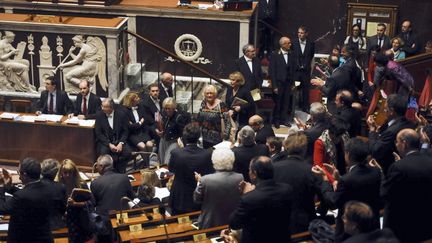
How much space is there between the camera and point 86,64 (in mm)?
14312

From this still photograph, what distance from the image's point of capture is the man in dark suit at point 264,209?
8180 millimetres

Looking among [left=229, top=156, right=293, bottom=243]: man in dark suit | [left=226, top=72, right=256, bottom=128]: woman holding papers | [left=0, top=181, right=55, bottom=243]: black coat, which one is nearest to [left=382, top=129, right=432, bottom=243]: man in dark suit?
[left=229, top=156, right=293, bottom=243]: man in dark suit

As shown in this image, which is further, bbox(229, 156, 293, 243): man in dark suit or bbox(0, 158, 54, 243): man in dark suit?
bbox(0, 158, 54, 243): man in dark suit

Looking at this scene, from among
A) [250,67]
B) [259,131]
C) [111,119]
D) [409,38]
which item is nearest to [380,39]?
[409,38]

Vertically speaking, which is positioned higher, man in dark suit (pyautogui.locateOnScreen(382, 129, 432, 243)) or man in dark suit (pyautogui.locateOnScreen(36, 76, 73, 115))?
man in dark suit (pyautogui.locateOnScreen(382, 129, 432, 243))

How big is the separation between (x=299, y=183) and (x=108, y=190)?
8.29 feet

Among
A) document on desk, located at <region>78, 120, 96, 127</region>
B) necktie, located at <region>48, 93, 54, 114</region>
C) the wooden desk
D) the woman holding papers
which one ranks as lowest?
the wooden desk

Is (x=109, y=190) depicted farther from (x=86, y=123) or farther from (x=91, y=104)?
(x=91, y=104)

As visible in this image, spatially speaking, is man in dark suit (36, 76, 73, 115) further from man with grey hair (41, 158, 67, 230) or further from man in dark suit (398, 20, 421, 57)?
man in dark suit (398, 20, 421, 57)

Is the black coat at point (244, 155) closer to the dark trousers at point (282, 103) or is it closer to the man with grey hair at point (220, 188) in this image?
the man with grey hair at point (220, 188)

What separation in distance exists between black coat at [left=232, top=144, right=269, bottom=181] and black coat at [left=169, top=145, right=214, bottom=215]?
0.32m

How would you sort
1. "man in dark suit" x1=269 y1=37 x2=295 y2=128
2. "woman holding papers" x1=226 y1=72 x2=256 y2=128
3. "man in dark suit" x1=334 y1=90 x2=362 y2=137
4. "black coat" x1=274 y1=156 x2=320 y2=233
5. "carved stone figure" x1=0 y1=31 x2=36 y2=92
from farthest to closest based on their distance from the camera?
"man in dark suit" x1=269 y1=37 x2=295 y2=128, "carved stone figure" x1=0 y1=31 x2=36 y2=92, "woman holding papers" x1=226 y1=72 x2=256 y2=128, "man in dark suit" x1=334 y1=90 x2=362 y2=137, "black coat" x1=274 y1=156 x2=320 y2=233

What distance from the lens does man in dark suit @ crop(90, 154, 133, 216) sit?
10.2 m

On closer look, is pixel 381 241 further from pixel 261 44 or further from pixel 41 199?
pixel 261 44
